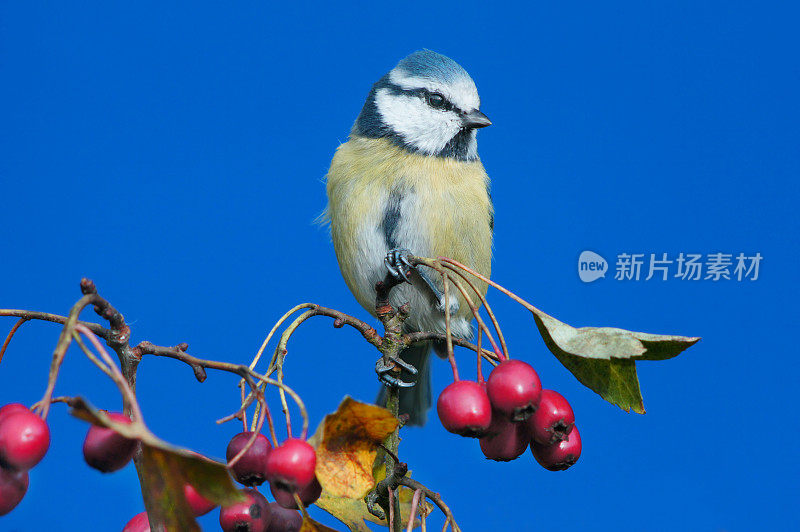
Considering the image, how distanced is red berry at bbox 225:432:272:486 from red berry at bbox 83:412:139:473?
0.08 m

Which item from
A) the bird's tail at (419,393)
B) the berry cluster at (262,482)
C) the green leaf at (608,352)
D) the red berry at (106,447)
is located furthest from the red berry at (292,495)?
the bird's tail at (419,393)

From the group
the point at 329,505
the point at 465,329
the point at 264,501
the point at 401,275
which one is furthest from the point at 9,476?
the point at 465,329

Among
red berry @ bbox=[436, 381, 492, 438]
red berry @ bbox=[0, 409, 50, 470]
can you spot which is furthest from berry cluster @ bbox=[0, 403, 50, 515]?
red berry @ bbox=[436, 381, 492, 438]

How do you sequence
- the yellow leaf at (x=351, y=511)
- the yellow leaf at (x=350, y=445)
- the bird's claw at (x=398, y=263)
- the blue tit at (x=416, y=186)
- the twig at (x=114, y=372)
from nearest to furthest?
the twig at (x=114, y=372) < the yellow leaf at (x=350, y=445) < the yellow leaf at (x=351, y=511) < the bird's claw at (x=398, y=263) < the blue tit at (x=416, y=186)

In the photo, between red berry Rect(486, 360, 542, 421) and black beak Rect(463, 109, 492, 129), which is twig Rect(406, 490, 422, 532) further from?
black beak Rect(463, 109, 492, 129)

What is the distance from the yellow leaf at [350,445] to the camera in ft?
1.80

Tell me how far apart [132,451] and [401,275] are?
1.32 feet

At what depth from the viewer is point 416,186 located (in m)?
1.17

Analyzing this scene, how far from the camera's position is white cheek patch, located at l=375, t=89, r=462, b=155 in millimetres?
1212

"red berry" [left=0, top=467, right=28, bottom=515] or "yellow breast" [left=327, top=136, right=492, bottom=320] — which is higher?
"yellow breast" [left=327, top=136, right=492, bottom=320]

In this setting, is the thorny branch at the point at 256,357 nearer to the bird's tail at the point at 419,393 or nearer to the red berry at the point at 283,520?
the red berry at the point at 283,520

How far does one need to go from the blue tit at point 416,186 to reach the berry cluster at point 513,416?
485mm

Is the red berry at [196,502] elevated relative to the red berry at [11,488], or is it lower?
elevated

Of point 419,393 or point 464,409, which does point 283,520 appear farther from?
point 419,393
